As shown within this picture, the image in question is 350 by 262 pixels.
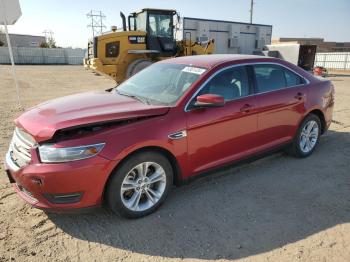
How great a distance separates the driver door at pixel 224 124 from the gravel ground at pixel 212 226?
1.51ft

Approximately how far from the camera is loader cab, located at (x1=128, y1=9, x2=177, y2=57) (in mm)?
13234

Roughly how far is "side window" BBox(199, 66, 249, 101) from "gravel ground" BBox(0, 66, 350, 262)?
116 centimetres

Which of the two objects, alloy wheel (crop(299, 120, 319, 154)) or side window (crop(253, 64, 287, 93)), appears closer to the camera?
side window (crop(253, 64, 287, 93))

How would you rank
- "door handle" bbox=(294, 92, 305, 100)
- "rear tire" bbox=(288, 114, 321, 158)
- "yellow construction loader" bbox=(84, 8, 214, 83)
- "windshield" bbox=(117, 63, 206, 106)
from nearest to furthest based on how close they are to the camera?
"windshield" bbox=(117, 63, 206, 106) → "door handle" bbox=(294, 92, 305, 100) → "rear tire" bbox=(288, 114, 321, 158) → "yellow construction loader" bbox=(84, 8, 214, 83)

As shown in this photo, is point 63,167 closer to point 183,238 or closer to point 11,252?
point 11,252

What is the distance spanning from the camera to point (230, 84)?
4117 millimetres

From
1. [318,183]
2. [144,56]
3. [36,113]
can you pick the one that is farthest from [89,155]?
[144,56]

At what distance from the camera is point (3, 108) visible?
372 inches

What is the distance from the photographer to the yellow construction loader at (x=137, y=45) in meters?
12.3

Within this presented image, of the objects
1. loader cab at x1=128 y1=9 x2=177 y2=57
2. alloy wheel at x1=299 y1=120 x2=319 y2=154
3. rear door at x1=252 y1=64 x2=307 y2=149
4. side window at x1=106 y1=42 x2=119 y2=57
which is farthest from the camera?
loader cab at x1=128 y1=9 x2=177 y2=57

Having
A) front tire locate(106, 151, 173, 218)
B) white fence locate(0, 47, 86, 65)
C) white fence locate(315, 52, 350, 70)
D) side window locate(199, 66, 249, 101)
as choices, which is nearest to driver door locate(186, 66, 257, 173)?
side window locate(199, 66, 249, 101)

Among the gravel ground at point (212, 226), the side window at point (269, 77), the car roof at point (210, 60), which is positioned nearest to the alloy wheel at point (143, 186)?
the gravel ground at point (212, 226)

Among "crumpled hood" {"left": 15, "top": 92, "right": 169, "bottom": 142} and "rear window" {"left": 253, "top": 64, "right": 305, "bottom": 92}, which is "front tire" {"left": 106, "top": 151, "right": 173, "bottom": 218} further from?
"rear window" {"left": 253, "top": 64, "right": 305, "bottom": 92}

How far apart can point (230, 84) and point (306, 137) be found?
6.18 feet
